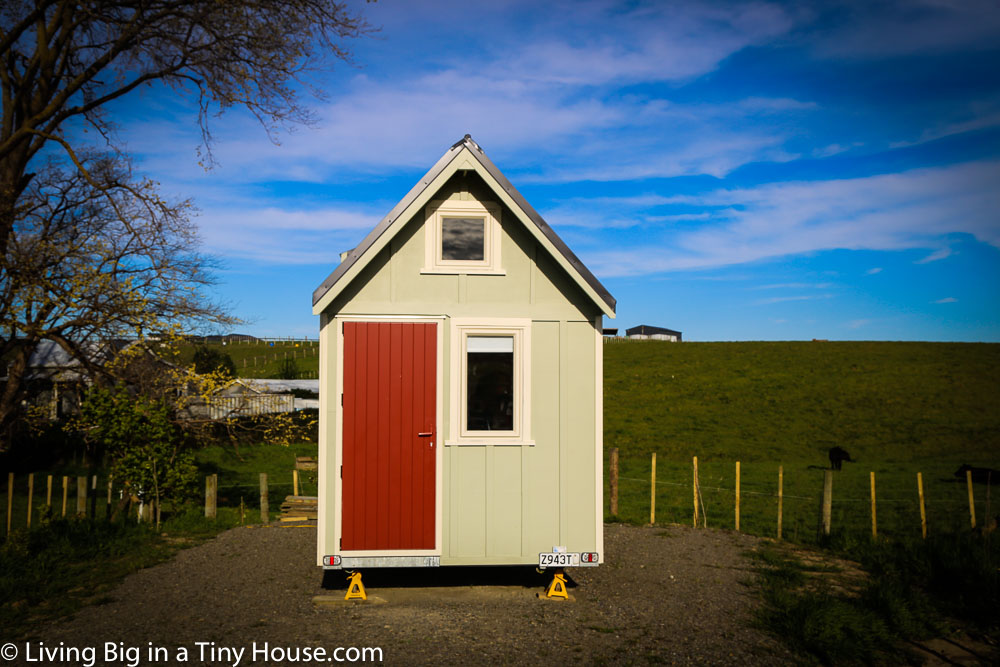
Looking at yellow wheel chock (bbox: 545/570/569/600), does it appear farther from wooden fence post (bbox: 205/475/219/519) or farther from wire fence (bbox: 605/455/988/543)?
wooden fence post (bbox: 205/475/219/519)

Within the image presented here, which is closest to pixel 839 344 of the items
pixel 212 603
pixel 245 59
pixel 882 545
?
pixel 882 545

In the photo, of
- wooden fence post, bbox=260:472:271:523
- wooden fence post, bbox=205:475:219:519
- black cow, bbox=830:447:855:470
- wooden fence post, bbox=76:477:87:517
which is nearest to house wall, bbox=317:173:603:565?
wooden fence post, bbox=260:472:271:523

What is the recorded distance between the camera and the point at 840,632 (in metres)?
7.68

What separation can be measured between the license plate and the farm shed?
0.10 m

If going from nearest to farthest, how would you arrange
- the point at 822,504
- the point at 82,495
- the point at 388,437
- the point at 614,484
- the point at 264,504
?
the point at 388,437 < the point at 822,504 < the point at 82,495 < the point at 264,504 < the point at 614,484

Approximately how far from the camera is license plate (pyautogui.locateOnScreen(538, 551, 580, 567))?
356 inches

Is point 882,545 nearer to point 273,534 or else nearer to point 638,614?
point 638,614

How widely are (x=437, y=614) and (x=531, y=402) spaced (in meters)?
2.87

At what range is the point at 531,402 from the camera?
9211mm

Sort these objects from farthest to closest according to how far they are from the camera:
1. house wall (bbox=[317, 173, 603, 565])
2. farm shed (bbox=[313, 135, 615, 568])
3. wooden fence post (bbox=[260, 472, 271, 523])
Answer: wooden fence post (bbox=[260, 472, 271, 523]), house wall (bbox=[317, 173, 603, 565]), farm shed (bbox=[313, 135, 615, 568])

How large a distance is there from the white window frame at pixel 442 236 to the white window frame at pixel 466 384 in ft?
2.36

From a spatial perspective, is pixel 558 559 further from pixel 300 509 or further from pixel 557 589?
pixel 300 509

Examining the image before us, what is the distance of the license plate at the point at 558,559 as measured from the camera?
9039 millimetres

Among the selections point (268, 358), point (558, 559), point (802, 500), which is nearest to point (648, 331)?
point (268, 358)
